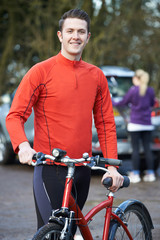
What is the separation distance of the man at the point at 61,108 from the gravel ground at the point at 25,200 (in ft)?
6.84

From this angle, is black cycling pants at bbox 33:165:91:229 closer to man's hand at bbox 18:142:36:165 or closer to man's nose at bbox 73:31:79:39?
man's hand at bbox 18:142:36:165

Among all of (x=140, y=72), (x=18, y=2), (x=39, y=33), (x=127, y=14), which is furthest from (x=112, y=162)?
(x=18, y=2)

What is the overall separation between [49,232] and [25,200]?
473cm

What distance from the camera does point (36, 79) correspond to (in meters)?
3.37

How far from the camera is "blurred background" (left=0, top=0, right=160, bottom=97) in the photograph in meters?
16.9

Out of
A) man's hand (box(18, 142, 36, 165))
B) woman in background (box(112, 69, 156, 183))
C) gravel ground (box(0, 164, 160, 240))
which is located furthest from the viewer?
woman in background (box(112, 69, 156, 183))

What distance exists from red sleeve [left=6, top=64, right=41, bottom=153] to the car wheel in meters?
7.81

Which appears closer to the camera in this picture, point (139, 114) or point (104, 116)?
point (104, 116)

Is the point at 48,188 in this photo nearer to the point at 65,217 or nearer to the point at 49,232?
the point at 65,217

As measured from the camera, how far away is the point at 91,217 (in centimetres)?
329

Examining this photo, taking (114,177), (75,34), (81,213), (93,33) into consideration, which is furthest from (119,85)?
(81,213)

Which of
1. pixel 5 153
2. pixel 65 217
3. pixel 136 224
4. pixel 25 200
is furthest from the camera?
pixel 5 153

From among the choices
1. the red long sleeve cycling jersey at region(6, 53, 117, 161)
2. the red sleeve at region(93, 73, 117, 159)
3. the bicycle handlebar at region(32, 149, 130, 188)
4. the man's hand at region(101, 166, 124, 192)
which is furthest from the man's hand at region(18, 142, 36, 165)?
the red sleeve at region(93, 73, 117, 159)

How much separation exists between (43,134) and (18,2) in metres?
19.7
